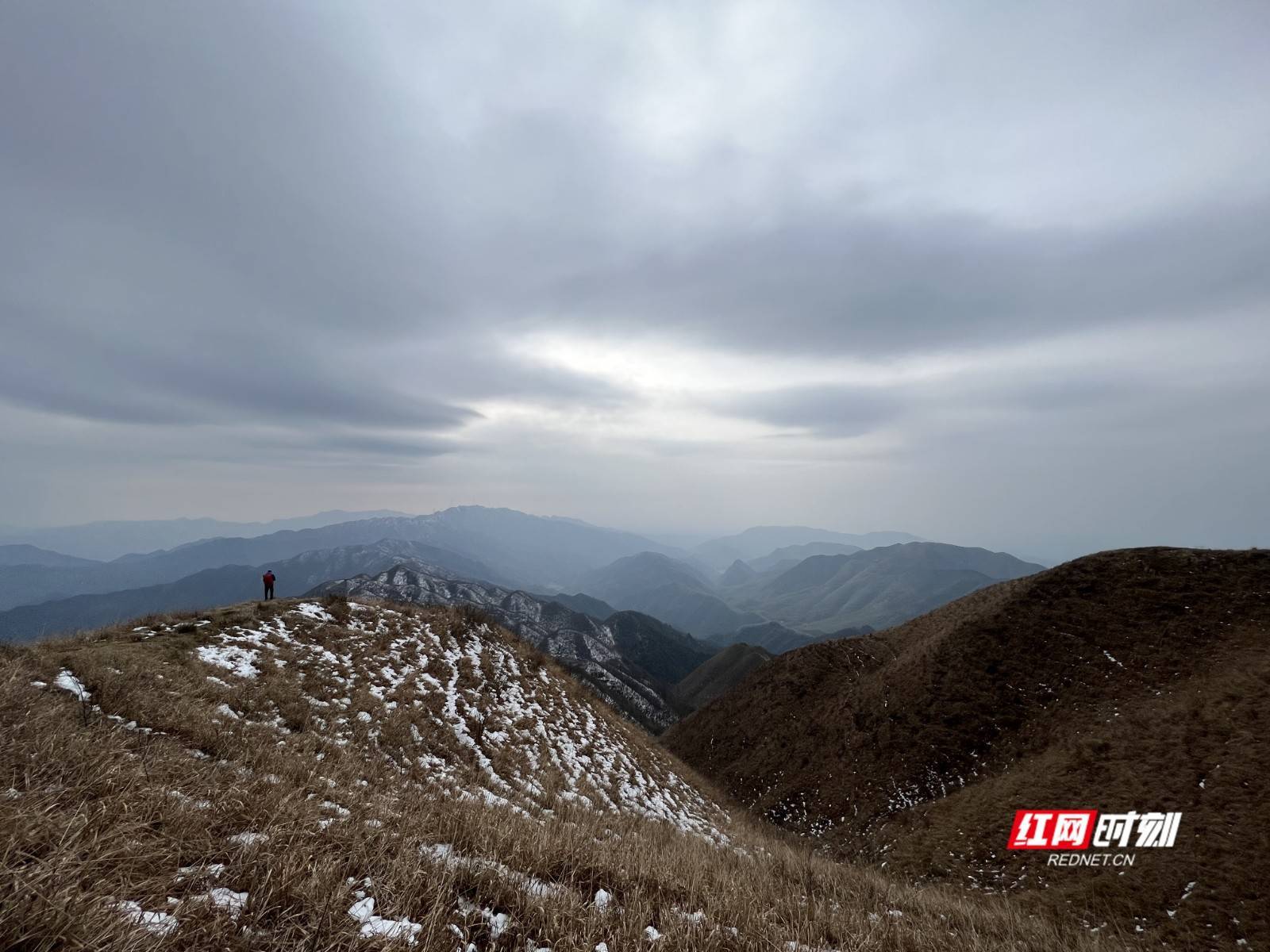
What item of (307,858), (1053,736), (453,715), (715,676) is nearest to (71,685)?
(307,858)

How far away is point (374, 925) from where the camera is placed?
10.4 feet

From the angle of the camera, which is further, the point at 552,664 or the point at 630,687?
the point at 630,687

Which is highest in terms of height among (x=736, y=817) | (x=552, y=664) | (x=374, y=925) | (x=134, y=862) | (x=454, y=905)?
(x=134, y=862)

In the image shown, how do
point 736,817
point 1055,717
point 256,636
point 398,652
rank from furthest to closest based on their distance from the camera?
point 1055,717, point 736,817, point 398,652, point 256,636

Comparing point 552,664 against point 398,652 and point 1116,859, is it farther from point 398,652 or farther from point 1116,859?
point 1116,859

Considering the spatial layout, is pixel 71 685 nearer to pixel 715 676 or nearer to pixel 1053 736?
pixel 1053 736

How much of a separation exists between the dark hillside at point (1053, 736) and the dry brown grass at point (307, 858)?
13212mm

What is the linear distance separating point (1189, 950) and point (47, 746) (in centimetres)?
2266

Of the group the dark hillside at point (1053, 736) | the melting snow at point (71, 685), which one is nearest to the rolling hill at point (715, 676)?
the dark hillside at point (1053, 736)

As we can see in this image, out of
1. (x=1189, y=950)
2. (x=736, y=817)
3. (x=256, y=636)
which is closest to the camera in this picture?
(x=1189, y=950)

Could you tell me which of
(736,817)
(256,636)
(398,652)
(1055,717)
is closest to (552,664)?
(398,652)

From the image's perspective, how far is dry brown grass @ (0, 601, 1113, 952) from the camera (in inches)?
111

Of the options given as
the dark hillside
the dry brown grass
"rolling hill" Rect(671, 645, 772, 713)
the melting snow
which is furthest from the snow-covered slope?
"rolling hill" Rect(671, 645, 772, 713)

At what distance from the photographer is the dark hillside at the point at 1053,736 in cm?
1405
